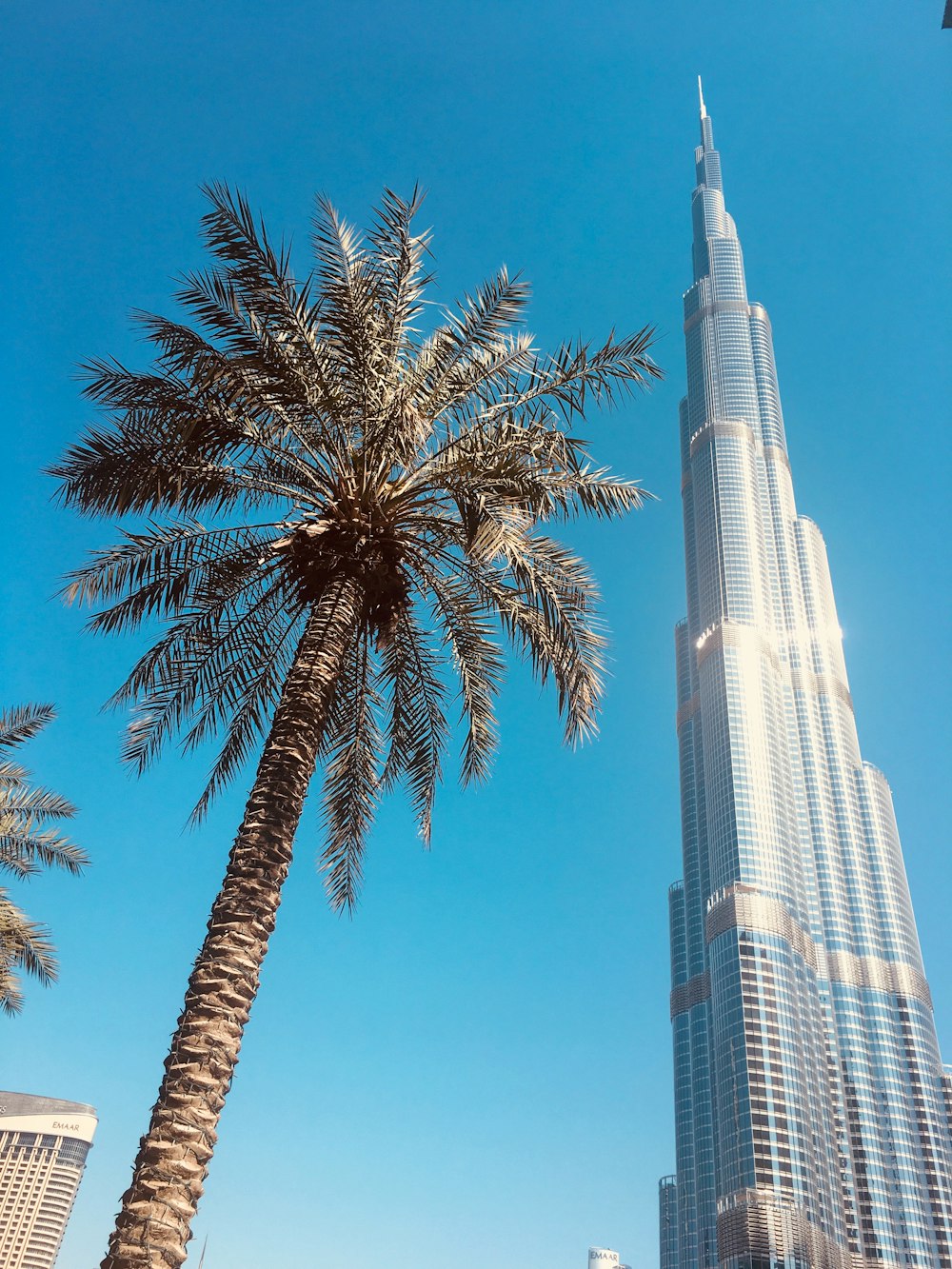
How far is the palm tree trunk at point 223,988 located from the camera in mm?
6656

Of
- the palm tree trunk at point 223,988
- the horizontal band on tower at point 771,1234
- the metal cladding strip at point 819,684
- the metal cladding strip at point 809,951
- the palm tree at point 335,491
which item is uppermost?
the metal cladding strip at point 819,684

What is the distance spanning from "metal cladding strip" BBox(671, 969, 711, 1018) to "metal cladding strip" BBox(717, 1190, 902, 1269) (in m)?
48.3

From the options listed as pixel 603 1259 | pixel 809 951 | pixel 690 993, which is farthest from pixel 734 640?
pixel 603 1259

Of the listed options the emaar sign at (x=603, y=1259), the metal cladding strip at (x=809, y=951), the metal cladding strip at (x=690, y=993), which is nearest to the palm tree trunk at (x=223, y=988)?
the metal cladding strip at (x=809, y=951)

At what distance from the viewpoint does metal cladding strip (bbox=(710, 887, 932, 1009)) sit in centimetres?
14075

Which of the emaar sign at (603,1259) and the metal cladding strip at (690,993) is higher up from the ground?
the metal cladding strip at (690,993)

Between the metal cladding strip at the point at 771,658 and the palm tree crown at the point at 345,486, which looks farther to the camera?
the metal cladding strip at the point at 771,658

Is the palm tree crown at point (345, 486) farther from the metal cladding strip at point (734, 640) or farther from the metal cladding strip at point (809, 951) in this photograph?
the metal cladding strip at point (734, 640)

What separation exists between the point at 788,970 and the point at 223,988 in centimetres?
14402

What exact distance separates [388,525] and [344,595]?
83cm

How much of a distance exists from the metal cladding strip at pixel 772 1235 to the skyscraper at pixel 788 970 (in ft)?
0.73

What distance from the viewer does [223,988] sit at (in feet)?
24.8

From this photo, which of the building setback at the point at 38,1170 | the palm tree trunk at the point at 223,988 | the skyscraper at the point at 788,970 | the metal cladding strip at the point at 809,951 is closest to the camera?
the palm tree trunk at the point at 223,988

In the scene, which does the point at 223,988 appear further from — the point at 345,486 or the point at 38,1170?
the point at 38,1170
